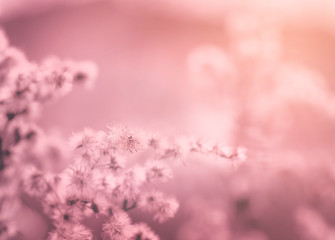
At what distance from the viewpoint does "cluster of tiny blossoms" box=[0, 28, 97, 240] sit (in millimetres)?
612

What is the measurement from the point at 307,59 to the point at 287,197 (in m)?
0.68

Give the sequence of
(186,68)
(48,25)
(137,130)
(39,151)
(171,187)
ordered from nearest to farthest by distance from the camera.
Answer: (137,130) → (39,151) → (171,187) → (48,25) → (186,68)

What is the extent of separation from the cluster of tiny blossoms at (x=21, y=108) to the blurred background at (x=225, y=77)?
424mm

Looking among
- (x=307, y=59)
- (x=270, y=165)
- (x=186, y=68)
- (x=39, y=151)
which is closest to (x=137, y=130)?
(x=39, y=151)

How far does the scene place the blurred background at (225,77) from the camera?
1166 mm

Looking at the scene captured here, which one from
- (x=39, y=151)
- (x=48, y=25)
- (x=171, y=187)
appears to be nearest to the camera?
(x=39, y=151)

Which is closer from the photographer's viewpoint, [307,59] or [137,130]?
[137,130]

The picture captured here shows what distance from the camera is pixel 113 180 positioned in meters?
0.54

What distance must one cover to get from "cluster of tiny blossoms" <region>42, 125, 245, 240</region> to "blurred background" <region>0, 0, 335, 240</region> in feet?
1.82

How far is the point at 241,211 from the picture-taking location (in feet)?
3.49

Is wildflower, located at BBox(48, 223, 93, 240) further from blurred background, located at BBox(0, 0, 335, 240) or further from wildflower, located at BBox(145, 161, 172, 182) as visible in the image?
blurred background, located at BBox(0, 0, 335, 240)

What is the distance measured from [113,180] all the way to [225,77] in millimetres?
908

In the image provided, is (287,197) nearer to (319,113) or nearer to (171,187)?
(319,113)

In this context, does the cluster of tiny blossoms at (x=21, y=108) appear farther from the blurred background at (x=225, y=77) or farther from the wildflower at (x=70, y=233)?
the blurred background at (x=225, y=77)
